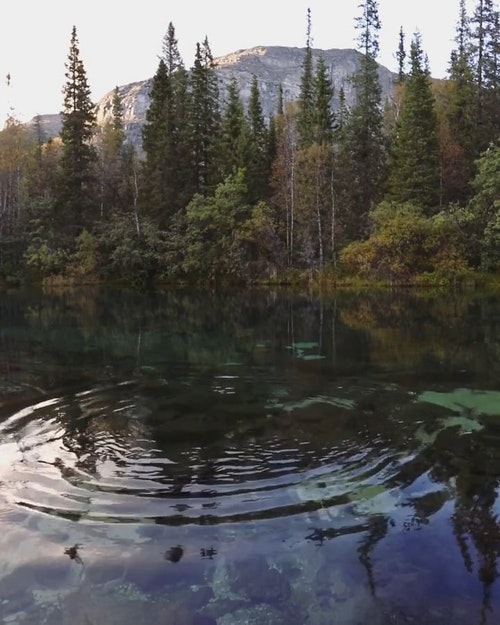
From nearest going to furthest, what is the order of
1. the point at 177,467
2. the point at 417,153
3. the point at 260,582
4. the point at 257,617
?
the point at 257,617 → the point at 260,582 → the point at 177,467 → the point at 417,153

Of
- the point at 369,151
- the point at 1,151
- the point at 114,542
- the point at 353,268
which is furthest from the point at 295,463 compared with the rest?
the point at 1,151

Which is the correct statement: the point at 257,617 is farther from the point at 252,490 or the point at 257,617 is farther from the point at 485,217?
the point at 485,217

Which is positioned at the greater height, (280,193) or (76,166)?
(76,166)

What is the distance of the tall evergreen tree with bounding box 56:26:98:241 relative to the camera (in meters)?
43.5

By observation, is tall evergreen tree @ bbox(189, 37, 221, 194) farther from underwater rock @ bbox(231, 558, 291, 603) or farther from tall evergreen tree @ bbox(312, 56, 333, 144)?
underwater rock @ bbox(231, 558, 291, 603)

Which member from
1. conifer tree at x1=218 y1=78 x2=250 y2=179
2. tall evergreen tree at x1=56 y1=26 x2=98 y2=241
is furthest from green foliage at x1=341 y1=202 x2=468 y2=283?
tall evergreen tree at x1=56 y1=26 x2=98 y2=241

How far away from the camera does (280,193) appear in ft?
129

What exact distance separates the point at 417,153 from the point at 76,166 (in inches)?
933

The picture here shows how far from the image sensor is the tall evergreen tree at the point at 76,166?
143 feet

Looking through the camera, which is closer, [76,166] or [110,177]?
[76,166]

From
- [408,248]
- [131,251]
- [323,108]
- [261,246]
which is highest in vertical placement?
[323,108]

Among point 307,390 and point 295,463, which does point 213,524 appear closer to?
point 295,463

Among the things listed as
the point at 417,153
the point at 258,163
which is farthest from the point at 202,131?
the point at 417,153

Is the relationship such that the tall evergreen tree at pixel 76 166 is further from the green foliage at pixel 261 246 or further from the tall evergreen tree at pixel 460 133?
the tall evergreen tree at pixel 460 133
